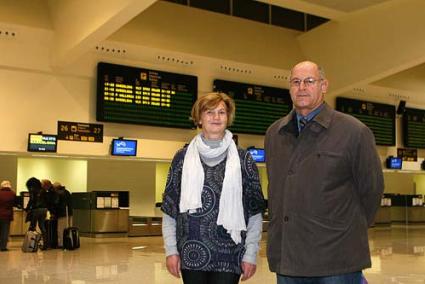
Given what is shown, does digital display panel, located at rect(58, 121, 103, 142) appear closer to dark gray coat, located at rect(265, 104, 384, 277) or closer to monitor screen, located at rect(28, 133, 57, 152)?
monitor screen, located at rect(28, 133, 57, 152)

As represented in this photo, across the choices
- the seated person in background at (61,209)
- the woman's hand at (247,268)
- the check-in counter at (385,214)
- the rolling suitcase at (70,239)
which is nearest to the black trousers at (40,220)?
the seated person in background at (61,209)

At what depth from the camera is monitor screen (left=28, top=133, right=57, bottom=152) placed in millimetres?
13281

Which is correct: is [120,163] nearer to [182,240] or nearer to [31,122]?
[31,122]

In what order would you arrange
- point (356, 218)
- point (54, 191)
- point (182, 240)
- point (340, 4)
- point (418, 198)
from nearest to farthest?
point (356, 218) < point (182, 240) < point (54, 191) < point (340, 4) < point (418, 198)

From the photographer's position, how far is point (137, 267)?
9.09 meters

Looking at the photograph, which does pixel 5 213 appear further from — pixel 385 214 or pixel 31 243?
pixel 385 214

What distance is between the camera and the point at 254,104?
1705cm

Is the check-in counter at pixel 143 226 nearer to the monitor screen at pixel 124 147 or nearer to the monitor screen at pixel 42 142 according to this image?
the monitor screen at pixel 124 147

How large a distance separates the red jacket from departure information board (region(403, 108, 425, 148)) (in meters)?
14.4

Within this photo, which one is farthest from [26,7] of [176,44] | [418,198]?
[418,198]

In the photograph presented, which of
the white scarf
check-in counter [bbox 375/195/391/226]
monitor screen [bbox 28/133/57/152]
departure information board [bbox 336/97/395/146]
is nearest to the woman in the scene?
the white scarf

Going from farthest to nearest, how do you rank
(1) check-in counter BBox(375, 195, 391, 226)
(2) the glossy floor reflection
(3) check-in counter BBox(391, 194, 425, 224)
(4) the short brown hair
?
(3) check-in counter BBox(391, 194, 425, 224) < (1) check-in counter BBox(375, 195, 391, 226) < (2) the glossy floor reflection < (4) the short brown hair

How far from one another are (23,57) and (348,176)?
12.2 meters

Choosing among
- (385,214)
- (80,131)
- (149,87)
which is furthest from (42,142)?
(385,214)
